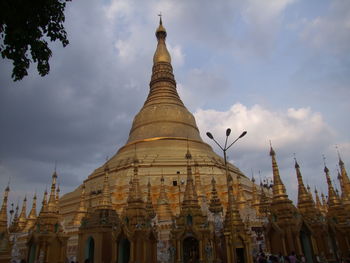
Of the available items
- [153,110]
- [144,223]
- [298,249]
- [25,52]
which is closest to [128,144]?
[153,110]

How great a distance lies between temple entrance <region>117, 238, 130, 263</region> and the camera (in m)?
18.9

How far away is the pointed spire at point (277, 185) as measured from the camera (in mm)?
19672

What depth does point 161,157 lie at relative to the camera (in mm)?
39344

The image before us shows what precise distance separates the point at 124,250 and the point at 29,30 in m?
14.5

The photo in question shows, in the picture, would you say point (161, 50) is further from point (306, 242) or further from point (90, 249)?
point (306, 242)

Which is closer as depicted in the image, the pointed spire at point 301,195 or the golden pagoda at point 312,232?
the golden pagoda at point 312,232

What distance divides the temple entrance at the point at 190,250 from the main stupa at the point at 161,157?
10.8 meters

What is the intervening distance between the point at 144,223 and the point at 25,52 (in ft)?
42.6

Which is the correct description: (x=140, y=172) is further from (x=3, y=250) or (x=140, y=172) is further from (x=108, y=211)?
(x=3, y=250)

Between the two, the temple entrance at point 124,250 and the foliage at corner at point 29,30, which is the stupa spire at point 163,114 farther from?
the foliage at corner at point 29,30

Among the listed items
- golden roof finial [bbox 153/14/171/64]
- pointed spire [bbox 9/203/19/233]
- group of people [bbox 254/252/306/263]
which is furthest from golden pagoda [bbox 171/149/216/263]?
golden roof finial [bbox 153/14/171/64]

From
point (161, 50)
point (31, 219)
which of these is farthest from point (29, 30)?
point (161, 50)

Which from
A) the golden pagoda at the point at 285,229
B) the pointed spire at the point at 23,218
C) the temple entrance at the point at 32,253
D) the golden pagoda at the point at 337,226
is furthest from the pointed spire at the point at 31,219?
the golden pagoda at the point at 337,226

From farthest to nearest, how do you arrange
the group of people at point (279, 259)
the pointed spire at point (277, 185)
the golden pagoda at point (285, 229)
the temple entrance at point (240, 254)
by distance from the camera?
the pointed spire at point (277, 185) → the temple entrance at point (240, 254) → the golden pagoda at point (285, 229) → the group of people at point (279, 259)
